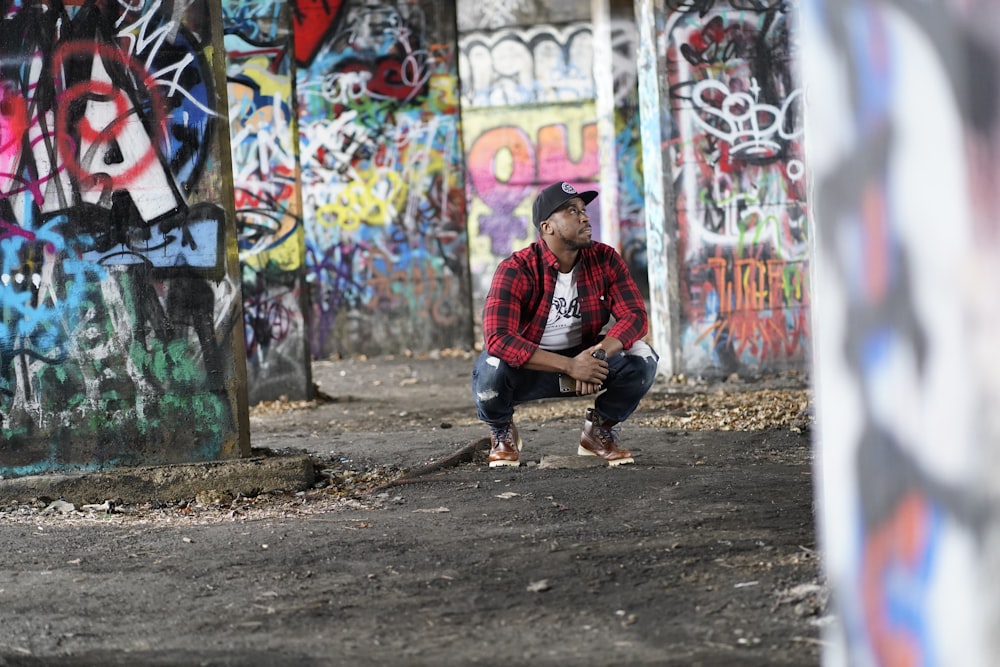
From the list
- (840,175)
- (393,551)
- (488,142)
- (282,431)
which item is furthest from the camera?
(488,142)

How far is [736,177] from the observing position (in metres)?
10.1

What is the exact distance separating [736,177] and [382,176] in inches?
193

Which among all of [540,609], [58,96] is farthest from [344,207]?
[540,609]

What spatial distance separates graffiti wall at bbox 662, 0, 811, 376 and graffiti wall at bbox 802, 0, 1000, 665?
738 cm

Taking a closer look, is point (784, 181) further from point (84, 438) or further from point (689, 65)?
point (84, 438)

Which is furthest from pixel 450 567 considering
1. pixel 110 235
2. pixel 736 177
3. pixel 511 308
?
pixel 736 177

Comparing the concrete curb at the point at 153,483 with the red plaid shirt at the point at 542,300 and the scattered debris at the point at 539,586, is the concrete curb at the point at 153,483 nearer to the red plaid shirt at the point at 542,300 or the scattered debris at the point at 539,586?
the red plaid shirt at the point at 542,300

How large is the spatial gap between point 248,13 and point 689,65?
3602 mm

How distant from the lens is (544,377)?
6129 millimetres

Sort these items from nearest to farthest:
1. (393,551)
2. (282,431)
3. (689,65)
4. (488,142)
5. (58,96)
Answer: (393,551)
(58,96)
(282,431)
(689,65)
(488,142)

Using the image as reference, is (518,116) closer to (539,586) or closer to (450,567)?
(450,567)

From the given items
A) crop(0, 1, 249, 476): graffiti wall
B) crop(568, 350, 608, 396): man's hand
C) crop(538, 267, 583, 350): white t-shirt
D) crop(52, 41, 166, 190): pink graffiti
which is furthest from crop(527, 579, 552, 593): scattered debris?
crop(52, 41, 166, 190): pink graffiti

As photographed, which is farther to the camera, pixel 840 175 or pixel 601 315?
pixel 601 315

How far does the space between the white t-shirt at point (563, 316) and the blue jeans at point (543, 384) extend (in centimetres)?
9
